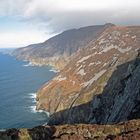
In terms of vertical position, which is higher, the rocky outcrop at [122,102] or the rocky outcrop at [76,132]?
the rocky outcrop at [76,132]

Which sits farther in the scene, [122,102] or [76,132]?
[122,102]

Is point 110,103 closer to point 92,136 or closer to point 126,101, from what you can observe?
point 126,101

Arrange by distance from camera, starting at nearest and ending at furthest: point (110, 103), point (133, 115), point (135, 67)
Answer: point (133, 115) → point (135, 67) → point (110, 103)

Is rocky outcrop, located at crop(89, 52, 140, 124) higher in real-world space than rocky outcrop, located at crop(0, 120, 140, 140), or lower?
lower

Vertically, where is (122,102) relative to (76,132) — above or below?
below

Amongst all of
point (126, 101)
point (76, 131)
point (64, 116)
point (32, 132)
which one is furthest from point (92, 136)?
point (64, 116)

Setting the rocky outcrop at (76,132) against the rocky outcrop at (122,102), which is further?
the rocky outcrop at (122,102)

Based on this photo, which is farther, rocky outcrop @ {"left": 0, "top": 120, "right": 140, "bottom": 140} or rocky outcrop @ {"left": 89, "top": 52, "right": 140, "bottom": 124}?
rocky outcrop @ {"left": 89, "top": 52, "right": 140, "bottom": 124}

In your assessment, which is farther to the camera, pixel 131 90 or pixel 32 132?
pixel 131 90
